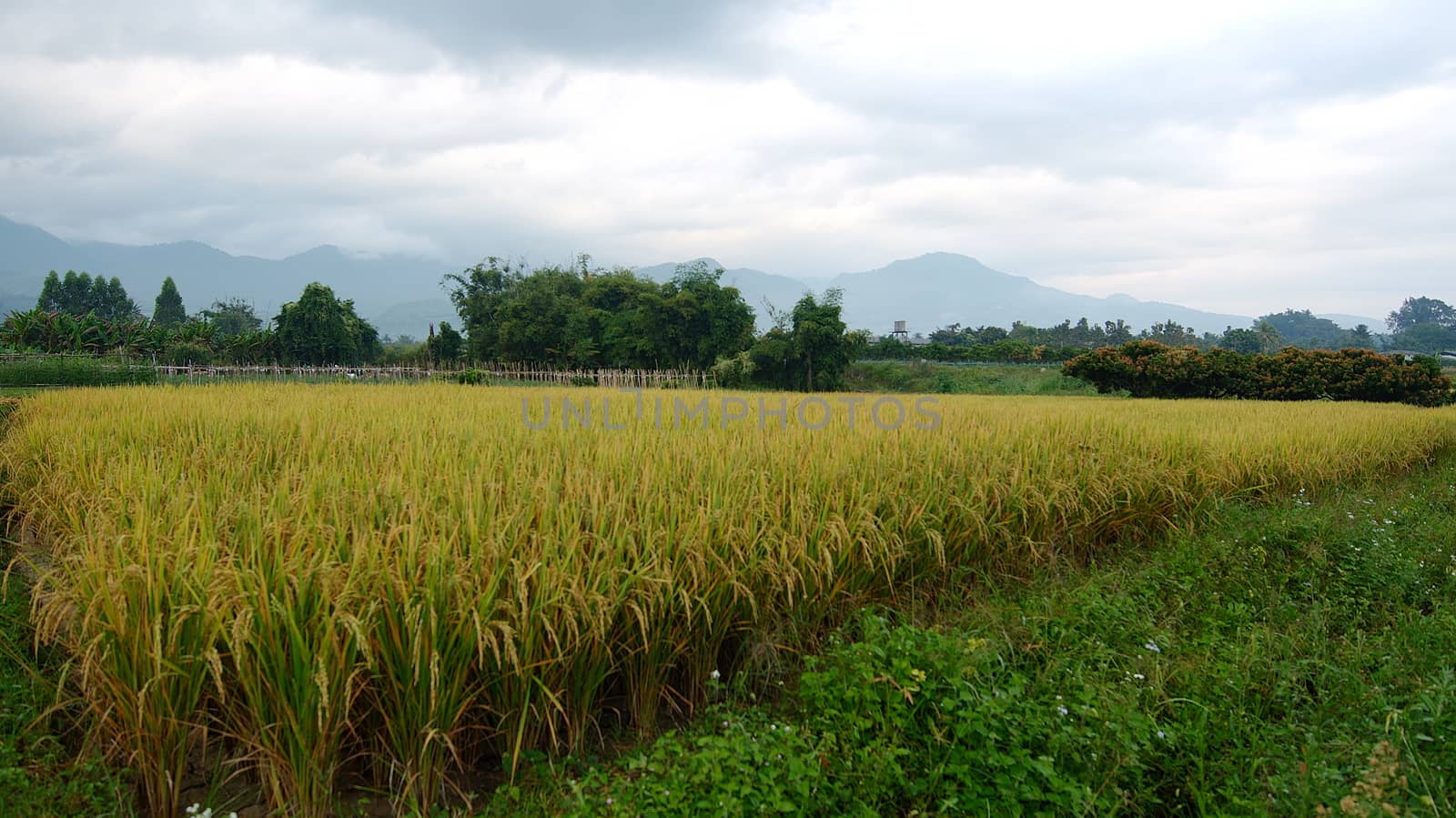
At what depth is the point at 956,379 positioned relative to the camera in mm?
29109

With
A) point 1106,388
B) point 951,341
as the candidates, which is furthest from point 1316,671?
point 951,341

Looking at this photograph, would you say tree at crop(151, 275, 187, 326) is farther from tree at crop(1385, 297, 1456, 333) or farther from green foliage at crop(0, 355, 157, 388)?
tree at crop(1385, 297, 1456, 333)

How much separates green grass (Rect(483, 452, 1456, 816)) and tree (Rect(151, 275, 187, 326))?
58.4 meters

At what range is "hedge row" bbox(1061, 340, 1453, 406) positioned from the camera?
50.6ft

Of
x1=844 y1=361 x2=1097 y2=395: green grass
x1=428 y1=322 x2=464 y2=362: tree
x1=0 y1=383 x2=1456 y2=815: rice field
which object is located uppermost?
x1=428 y1=322 x2=464 y2=362: tree

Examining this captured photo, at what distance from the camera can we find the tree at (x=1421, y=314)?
243 ft

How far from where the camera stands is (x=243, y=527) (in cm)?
263

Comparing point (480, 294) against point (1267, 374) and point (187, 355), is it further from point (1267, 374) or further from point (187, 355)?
point (1267, 374)

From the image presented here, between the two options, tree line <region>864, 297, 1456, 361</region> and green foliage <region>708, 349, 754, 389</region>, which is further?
tree line <region>864, 297, 1456, 361</region>

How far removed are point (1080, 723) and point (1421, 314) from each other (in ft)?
344

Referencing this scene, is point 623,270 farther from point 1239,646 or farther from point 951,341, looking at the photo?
point 1239,646

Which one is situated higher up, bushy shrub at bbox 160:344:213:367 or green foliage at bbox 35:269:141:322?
green foliage at bbox 35:269:141:322

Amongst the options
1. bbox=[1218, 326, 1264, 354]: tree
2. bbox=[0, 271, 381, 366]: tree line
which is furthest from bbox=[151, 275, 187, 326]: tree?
bbox=[1218, 326, 1264, 354]: tree

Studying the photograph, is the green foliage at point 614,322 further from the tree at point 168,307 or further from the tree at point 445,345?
the tree at point 168,307
